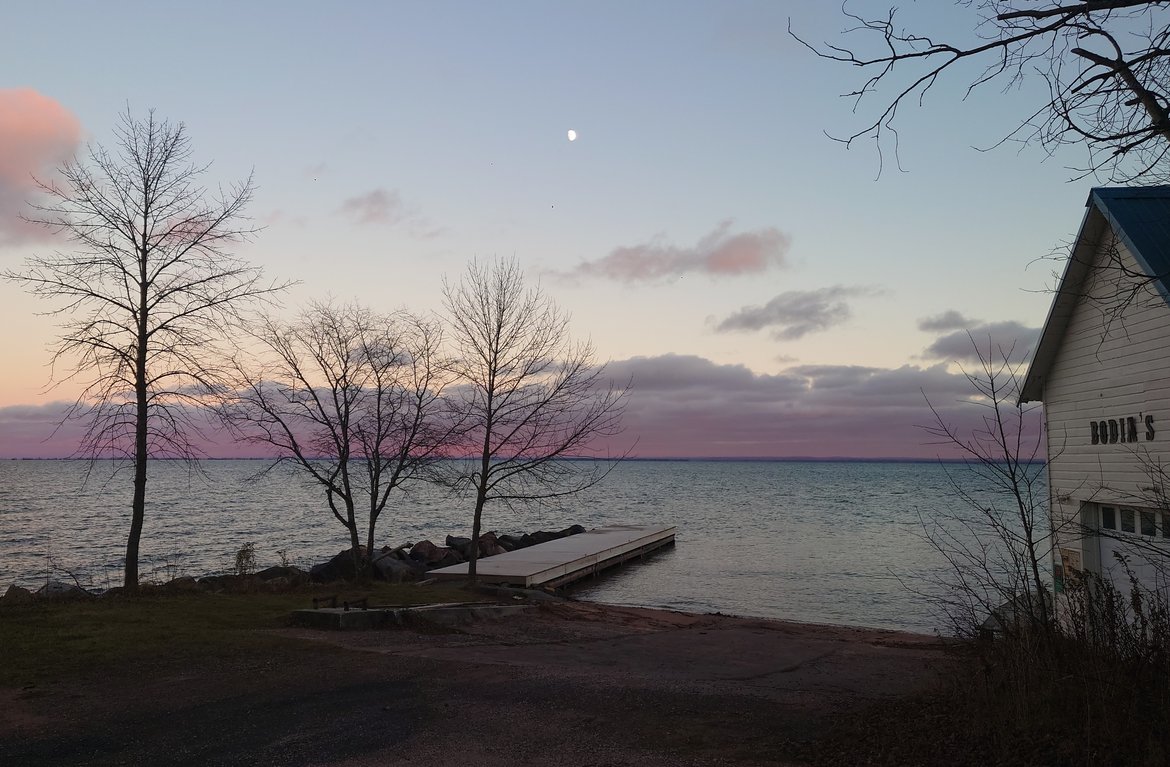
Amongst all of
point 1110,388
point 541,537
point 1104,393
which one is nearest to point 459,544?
point 541,537

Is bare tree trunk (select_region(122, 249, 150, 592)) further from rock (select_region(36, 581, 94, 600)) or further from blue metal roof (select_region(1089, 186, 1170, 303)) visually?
blue metal roof (select_region(1089, 186, 1170, 303))

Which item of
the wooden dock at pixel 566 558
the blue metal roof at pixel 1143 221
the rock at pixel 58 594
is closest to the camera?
the blue metal roof at pixel 1143 221

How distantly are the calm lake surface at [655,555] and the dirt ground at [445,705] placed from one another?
12.5 ft

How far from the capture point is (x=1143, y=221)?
13.0 meters

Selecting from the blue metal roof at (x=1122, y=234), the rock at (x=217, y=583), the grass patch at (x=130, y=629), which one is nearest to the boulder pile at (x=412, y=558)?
the rock at (x=217, y=583)

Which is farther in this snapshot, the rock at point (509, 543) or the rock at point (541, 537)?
the rock at point (541, 537)

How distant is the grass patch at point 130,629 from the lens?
1093 centimetres

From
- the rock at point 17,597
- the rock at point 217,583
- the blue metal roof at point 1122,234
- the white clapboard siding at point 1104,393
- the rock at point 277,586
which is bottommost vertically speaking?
the rock at point 217,583

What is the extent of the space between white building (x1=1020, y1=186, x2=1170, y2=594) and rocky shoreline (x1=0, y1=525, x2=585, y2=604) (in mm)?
16575

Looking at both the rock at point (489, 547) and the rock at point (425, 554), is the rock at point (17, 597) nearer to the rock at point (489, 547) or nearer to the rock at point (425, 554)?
the rock at point (425, 554)

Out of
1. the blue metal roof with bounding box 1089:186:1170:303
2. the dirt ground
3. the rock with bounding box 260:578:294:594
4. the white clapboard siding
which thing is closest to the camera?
the dirt ground

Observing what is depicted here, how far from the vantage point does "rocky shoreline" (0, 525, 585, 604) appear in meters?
17.6

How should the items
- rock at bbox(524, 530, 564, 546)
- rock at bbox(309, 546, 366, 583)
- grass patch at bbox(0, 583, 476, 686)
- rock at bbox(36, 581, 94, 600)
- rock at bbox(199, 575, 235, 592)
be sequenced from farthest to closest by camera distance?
rock at bbox(524, 530, 564, 546) → rock at bbox(309, 546, 366, 583) → rock at bbox(199, 575, 235, 592) → rock at bbox(36, 581, 94, 600) → grass patch at bbox(0, 583, 476, 686)

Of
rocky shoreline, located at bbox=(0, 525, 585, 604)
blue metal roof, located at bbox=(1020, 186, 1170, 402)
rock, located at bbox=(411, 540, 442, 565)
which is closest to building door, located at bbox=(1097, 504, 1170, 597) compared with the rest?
blue metal roof, located at bbox=(1020, 186, 1170, 402)
